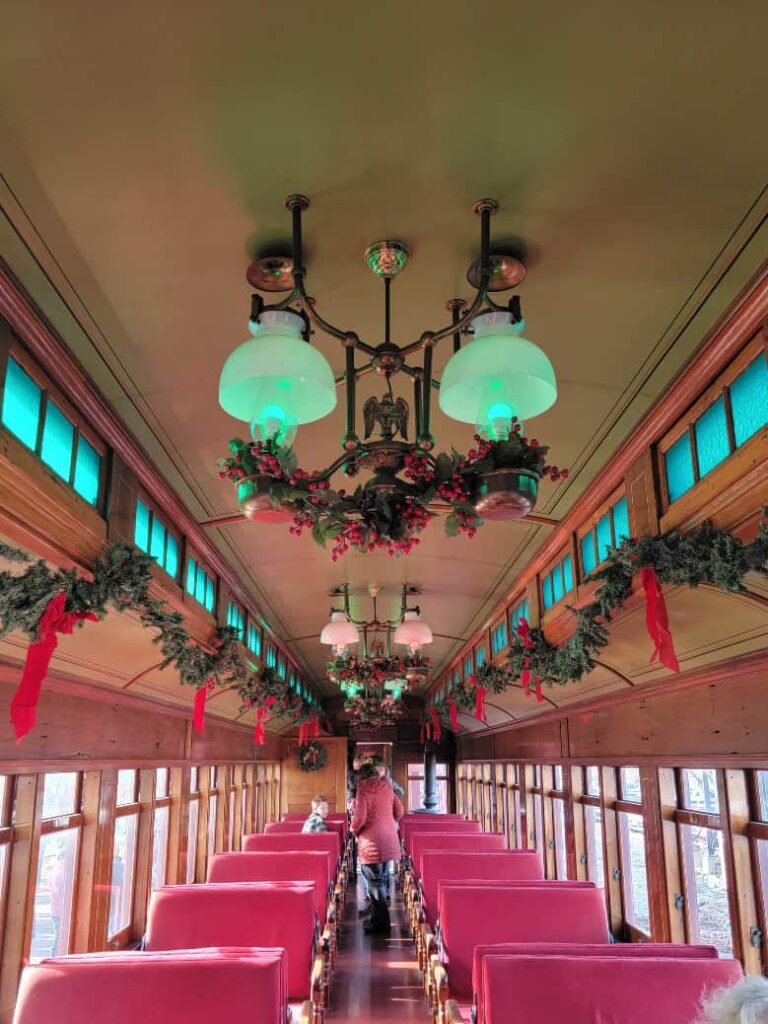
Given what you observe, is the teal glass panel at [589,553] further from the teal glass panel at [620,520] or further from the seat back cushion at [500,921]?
the seat back cushion at [500,921]

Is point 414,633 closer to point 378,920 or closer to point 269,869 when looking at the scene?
point 269,869

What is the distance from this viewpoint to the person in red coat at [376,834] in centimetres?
822

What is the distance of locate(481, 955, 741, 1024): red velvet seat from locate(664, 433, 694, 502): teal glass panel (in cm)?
171

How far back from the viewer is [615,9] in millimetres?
1663

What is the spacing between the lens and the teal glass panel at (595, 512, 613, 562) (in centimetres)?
434

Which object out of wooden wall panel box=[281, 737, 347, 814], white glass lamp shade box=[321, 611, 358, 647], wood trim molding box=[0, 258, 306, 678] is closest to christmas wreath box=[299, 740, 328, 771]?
wooden wall panel box=[281, 737, 347, 814]

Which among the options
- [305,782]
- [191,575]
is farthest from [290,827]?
[305,782]

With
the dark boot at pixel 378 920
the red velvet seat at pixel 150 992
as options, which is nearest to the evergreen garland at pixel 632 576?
the red velvet seat at pixel 150 992

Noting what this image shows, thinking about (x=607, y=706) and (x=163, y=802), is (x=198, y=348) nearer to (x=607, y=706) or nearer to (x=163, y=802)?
(x=607, y=706)

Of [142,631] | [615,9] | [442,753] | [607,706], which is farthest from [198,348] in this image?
[442,753]

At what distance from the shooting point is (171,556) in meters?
4.77

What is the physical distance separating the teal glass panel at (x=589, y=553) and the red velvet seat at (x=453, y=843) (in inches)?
134

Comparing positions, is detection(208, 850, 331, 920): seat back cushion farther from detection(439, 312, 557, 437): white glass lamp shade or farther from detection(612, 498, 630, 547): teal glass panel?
detection(439, 312, 557, 437): white glass lamp shade

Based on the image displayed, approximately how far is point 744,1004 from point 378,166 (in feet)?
6.92
